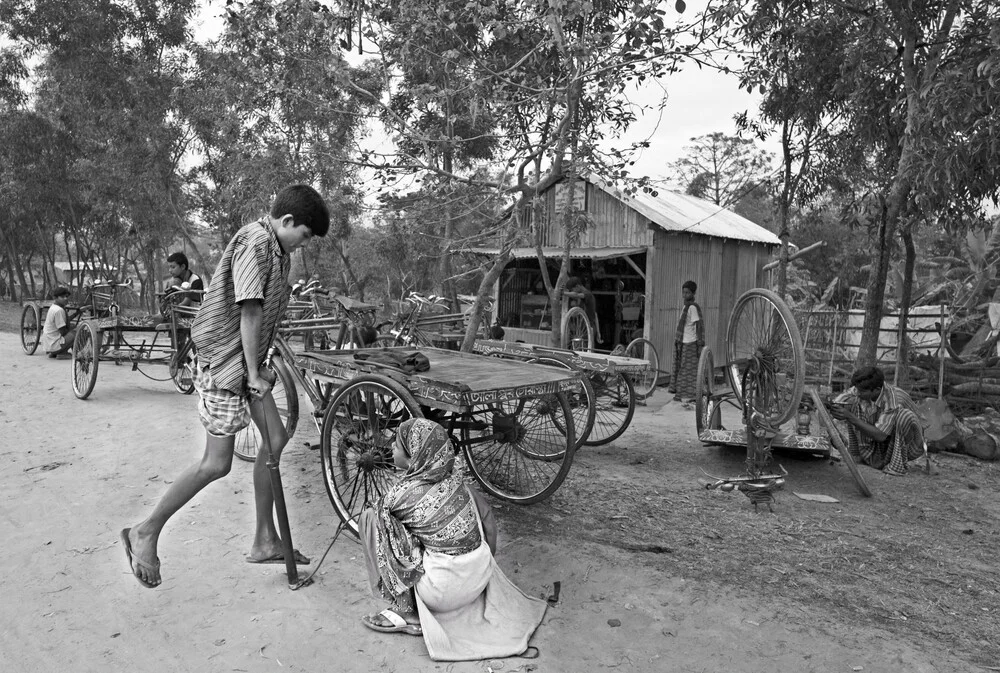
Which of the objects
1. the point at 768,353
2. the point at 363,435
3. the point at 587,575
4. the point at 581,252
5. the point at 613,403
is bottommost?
the point at 587,575

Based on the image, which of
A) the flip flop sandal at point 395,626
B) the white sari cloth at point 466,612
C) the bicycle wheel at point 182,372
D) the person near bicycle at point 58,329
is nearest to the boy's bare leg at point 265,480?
the flip flop sandal at point 395,626

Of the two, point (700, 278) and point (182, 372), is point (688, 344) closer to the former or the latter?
point (700, 278)

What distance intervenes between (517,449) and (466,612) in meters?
1.69

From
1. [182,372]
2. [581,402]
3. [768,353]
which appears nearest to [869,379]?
[768,353]

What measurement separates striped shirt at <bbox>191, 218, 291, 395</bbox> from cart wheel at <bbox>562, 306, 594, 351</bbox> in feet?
21.7

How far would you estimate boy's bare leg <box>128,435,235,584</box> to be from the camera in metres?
3.40

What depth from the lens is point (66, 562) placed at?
3924 mm

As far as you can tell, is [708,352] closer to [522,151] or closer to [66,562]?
[522,151]

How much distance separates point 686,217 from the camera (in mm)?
14047

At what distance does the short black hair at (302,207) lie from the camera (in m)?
3.57

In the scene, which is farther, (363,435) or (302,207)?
(363,435)

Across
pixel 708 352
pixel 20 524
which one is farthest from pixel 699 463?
pixel 20 524

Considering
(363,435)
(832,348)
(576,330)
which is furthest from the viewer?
(576,330)

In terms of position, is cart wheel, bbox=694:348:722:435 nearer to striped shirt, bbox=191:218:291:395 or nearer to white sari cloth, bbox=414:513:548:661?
white sari cloth, bbox=414:513:548:661
